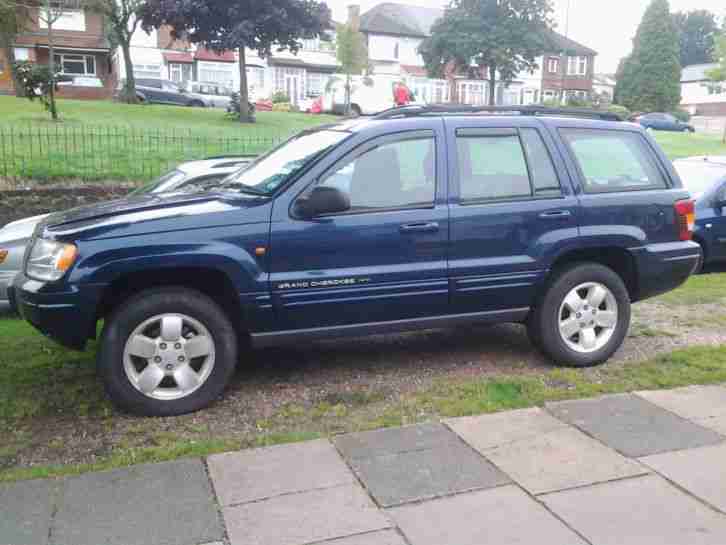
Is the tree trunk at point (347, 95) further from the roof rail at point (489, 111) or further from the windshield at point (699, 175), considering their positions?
the roof rail at point (489, 111)

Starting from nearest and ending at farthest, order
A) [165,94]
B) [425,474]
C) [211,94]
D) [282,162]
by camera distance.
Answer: [425,474], [282,162], [165,94], [211,94]

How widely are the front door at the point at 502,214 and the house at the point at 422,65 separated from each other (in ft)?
142

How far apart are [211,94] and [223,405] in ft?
124

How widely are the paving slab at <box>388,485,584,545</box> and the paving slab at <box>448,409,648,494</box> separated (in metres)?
0.23

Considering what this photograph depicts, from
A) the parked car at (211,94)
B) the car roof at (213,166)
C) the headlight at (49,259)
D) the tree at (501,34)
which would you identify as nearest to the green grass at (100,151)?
the car roof at (213,166)

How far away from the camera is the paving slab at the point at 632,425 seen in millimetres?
4457

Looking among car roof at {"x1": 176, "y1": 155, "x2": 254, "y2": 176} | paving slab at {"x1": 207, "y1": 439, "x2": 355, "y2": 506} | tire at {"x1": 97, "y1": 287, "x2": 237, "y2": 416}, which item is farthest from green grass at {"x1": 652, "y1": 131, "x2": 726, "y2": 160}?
paving slab at {"x1": 207, "y1": 439, "x2": 355, "y2": 506}

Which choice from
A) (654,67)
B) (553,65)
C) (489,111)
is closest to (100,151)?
(489,111)

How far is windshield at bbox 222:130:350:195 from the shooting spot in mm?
5266

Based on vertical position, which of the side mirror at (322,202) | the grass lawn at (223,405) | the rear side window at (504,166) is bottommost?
the grass lawn at (223,405)

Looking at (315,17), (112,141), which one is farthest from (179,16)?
(112,141)

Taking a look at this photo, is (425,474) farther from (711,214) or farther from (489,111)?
(711,214)

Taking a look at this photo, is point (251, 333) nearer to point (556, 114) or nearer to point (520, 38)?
point (556, 114)

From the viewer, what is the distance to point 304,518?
3.63 m
